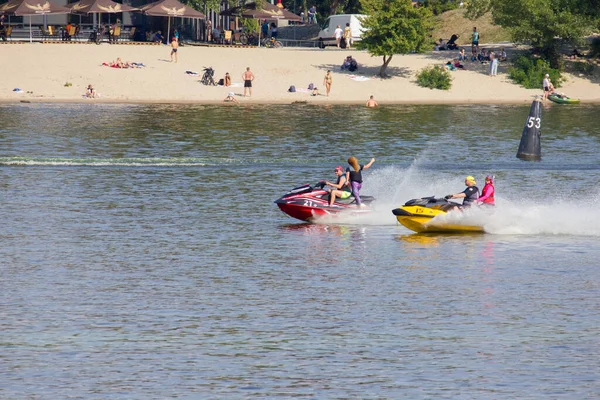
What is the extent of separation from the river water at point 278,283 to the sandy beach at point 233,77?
26858mm

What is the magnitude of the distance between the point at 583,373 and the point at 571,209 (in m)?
16.4

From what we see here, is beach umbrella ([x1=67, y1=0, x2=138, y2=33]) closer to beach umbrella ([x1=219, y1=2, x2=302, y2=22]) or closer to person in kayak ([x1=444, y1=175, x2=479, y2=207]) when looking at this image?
beach umbrella ([x1=219, y1=2, x2=302, y2=22])

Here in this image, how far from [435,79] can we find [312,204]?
5198cm

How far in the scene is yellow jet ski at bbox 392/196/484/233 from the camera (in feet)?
101

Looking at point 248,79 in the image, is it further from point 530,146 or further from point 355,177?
point 355,177

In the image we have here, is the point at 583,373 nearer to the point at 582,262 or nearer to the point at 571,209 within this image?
the point at 582,262

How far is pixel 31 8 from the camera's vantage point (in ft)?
271

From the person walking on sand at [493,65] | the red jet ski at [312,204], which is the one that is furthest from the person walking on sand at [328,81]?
the red jet ski at [312,204]

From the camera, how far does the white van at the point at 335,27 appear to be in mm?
94250

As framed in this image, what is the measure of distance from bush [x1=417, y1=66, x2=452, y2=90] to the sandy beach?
749mm

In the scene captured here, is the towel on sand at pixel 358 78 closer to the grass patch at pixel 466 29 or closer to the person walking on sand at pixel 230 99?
the person walking on sand at pixel 230 99

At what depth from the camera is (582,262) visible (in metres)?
27.4

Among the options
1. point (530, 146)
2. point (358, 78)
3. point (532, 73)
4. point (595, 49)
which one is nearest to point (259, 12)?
point (358, 78)

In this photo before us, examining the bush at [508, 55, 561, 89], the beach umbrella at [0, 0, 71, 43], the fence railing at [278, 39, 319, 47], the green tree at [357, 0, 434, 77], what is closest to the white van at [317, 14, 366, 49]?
the fence railing at [278, 39, 319, 47]
